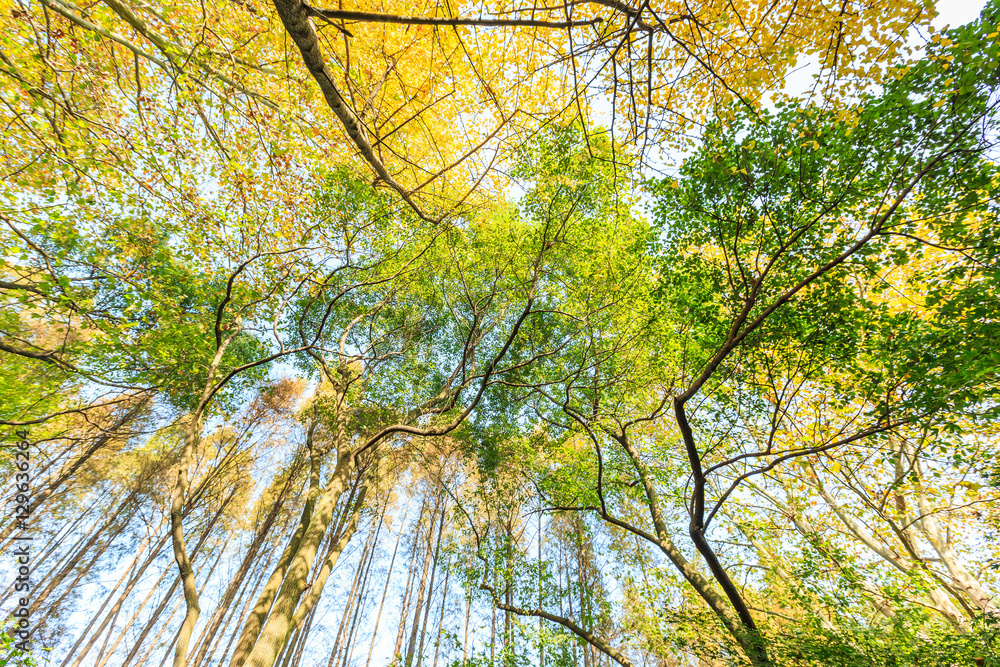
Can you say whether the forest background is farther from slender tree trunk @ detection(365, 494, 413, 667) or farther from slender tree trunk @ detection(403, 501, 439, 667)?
slender tree trunk @ detection(365, 494, 413, 667)

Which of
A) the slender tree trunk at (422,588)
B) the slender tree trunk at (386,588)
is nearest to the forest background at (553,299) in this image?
the slender tree trunk at (422,588)

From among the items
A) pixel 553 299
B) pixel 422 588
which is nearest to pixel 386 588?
pixel 422 588

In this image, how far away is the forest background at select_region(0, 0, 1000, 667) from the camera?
3.06 metres

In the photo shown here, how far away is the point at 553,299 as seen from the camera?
8.55 m

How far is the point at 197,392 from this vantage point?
7.57 m

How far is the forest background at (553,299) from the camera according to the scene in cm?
306

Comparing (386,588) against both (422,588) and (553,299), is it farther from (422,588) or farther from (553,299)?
(553,299)

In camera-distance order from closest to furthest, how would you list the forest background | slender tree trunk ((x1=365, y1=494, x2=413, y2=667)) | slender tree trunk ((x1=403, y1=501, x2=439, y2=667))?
1. the forest background
2. slender tree trunk ((x1=403, y1=501, x2=439, y2=667))
3. slender tree trunk ((x1=365, y1=494, x2=413, y2=667))

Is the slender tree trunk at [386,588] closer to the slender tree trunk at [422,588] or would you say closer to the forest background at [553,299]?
the slender tree trunk at [422,588]

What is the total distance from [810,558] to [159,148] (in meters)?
10.8

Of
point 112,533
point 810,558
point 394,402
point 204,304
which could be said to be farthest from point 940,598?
point 112,533

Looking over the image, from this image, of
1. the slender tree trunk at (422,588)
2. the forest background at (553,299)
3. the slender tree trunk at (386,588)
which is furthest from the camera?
the slender tree trunk at (386,588)

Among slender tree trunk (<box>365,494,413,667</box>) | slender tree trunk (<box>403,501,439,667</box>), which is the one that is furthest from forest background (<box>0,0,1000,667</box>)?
slender tree trunk (<box>365,494,413,667</box>)

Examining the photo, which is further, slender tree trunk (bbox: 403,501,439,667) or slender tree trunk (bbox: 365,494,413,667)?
slender tree trunk (bbox: 365,494,413,667)
